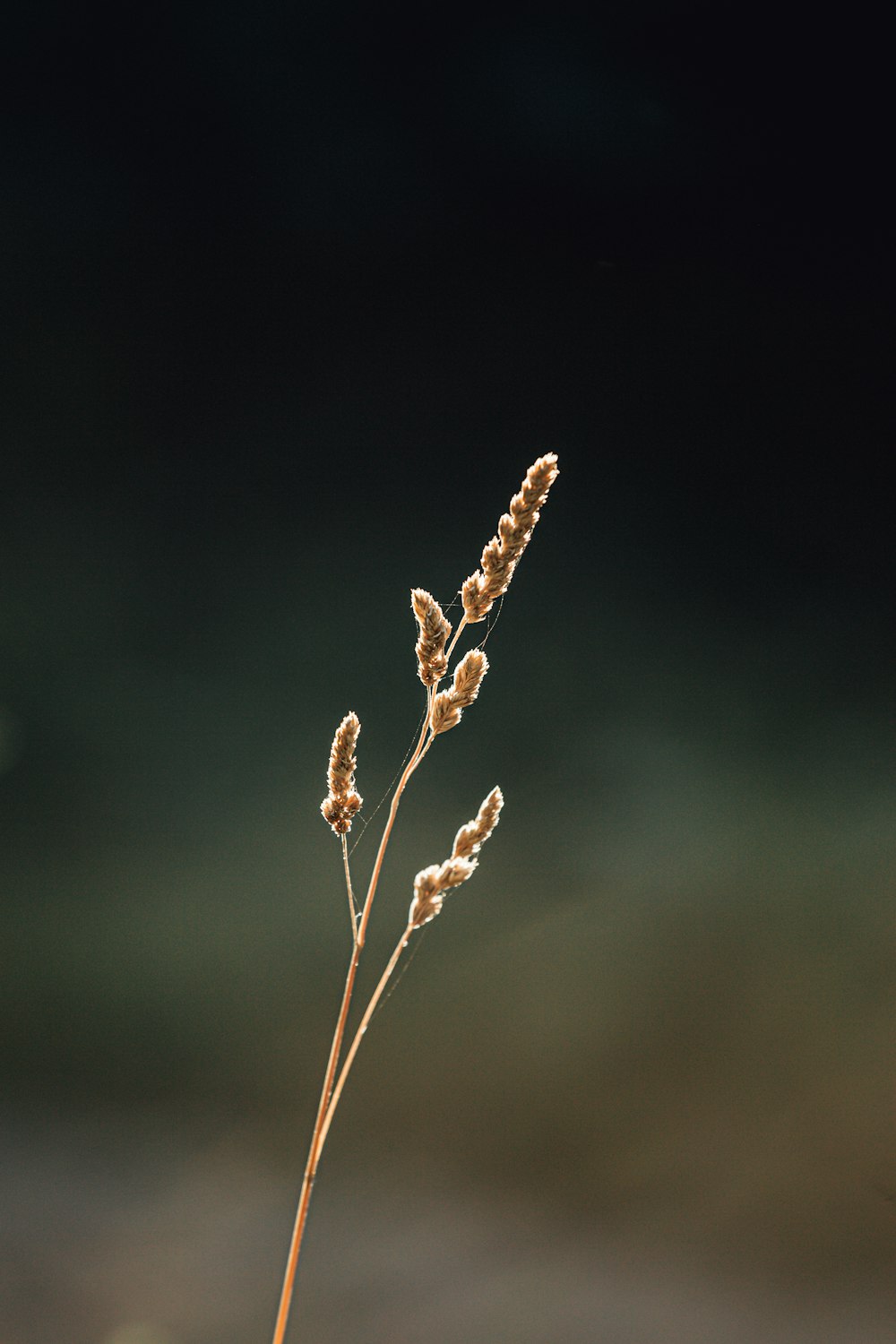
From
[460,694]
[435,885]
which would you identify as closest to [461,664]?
[460,694]

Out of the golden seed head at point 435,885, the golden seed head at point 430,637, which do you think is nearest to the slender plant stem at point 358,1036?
the golden seed head at point 435,885

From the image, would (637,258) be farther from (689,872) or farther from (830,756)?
(689,872)

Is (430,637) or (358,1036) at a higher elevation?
(430,637)

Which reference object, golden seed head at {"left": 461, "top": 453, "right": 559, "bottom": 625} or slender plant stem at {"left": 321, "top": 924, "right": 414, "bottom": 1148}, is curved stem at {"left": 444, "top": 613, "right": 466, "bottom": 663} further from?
slender plant stem at {"left": 321, "top": 924, "right": 414, "bottom": 1148}

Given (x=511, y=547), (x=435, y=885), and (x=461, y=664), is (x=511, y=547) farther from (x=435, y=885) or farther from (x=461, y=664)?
(x=435, y=885)
